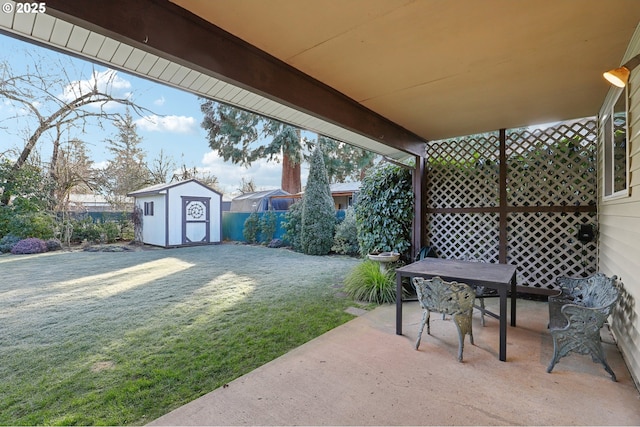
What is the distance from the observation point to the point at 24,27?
172 centimetres

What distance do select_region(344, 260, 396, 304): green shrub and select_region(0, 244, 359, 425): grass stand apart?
0.28 meters

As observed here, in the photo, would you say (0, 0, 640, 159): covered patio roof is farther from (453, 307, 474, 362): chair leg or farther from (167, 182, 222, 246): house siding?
(167, 182, 222, 246): house siding

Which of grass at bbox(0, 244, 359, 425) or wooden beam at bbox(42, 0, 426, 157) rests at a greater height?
wooden beam at bbox(42, 0, 426, 157)

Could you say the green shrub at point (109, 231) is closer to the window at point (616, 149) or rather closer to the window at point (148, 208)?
the window at point (148, 208)

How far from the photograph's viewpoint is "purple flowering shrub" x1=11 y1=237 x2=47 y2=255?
856cm

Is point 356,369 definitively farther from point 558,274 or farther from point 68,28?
point 558,274

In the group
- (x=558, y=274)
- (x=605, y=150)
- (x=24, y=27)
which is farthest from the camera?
(x=558, y=274)

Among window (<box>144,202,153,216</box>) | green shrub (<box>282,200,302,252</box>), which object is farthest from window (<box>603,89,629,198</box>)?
window (<box>144,202,153,216</box>)

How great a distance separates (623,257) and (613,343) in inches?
37.4

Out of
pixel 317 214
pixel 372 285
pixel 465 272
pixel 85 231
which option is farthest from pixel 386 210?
pixel 85 231

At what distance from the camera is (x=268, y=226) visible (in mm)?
11430

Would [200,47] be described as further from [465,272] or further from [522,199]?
[522,199]

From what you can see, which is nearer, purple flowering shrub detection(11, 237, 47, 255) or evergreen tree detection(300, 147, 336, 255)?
purple flowering shrub detection(11, 237, 47, 255)

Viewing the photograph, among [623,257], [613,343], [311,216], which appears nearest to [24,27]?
[623,257]
